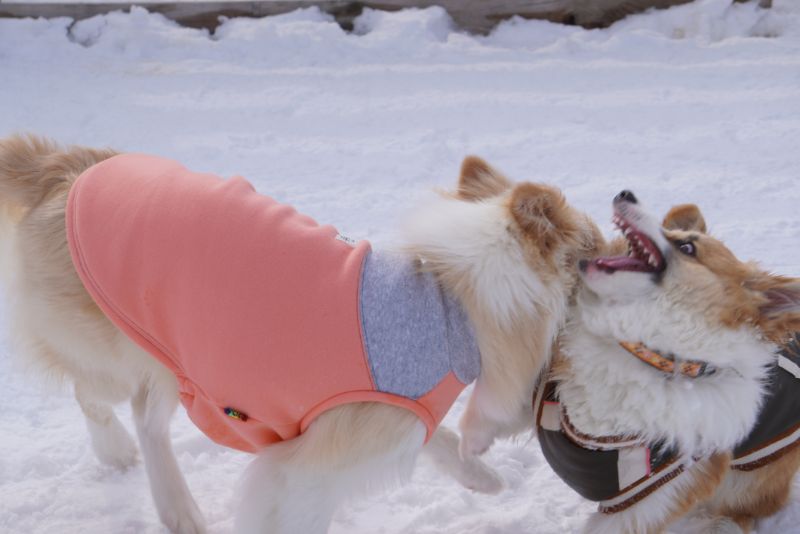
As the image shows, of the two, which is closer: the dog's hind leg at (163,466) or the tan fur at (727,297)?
the tan fur at (727,297)

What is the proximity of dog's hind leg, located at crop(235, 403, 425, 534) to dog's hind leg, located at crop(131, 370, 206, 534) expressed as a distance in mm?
470

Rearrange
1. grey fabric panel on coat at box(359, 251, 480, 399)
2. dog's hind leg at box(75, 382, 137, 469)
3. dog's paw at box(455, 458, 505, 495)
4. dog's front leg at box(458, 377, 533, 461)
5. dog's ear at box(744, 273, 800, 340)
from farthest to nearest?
dog's hind leg at box(75, 382, 137, 469), dog's paw at box(455, 458, 505, 495), dog's front leg at box(458, 377, 533, 461), dog's ear at box(744, 273, 800, 340), grey fabric panel on coat at box(359, 251, 480, 399)

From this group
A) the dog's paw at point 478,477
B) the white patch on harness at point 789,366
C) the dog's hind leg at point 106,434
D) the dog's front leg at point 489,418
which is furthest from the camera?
the dog's hind leg at point 106,434

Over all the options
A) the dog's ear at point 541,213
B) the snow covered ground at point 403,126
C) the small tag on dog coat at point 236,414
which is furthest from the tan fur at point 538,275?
the snow covered ground at point 403,126

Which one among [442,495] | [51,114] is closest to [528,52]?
[51,114]

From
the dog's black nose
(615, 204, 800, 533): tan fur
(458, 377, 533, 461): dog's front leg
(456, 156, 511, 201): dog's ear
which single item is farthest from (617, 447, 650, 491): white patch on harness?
(456, 156, 511, 201): dog's ear

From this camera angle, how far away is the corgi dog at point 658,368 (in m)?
2.00

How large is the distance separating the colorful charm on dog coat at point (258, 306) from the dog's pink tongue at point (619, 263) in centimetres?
38

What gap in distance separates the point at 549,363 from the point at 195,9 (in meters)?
5.27

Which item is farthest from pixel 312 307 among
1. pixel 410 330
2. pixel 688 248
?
pixel 688 248

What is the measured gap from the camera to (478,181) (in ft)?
7.38

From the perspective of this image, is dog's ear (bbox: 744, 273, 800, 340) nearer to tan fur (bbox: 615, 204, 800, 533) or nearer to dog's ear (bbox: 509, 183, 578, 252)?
tan fur (bbox: 615, 204, 800, 533)

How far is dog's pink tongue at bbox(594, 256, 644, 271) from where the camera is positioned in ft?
6.59

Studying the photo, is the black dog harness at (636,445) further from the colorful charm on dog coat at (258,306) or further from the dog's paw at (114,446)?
the dog's paw at (114,446)
